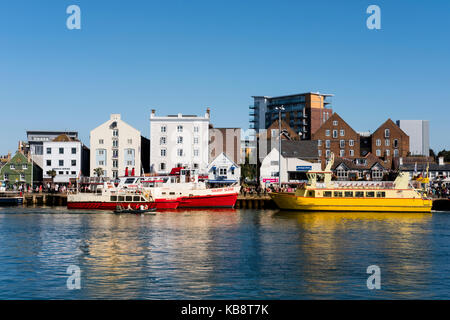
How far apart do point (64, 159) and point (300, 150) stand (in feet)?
167

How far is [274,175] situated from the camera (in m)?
108

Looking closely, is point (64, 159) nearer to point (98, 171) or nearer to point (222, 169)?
point (98, 171)

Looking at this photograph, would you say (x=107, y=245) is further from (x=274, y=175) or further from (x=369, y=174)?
(x=369, y=174)

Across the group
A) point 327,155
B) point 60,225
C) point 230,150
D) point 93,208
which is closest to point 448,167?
point 327,155

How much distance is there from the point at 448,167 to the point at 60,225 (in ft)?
287

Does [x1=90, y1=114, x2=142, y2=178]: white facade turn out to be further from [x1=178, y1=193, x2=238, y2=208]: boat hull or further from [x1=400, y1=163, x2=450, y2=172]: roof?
[x1=400, y1=163, x2=450, y2=172]: roof

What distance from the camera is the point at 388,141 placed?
124 meters

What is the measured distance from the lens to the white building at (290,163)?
107375 mm

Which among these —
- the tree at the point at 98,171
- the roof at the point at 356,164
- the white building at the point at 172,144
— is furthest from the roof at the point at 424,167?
the tree at the point at 98,171

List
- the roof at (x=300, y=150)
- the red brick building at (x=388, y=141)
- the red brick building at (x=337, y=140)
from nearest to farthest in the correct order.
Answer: the roof at (x=300, y=150)
the red brick building at (x=337, y=140)
the red brick building at (x=388, y=141)

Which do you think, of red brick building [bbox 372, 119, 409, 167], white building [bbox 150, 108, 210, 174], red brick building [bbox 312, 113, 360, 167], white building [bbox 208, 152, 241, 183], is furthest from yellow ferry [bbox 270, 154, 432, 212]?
red brick building [bbox 372, 119, 409, 167]

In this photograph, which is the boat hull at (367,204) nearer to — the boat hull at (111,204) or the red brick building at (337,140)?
the boat hull at (111,204)

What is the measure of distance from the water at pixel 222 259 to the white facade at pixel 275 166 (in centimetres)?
5002

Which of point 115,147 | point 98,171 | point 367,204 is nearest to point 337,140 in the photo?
point 115,147
